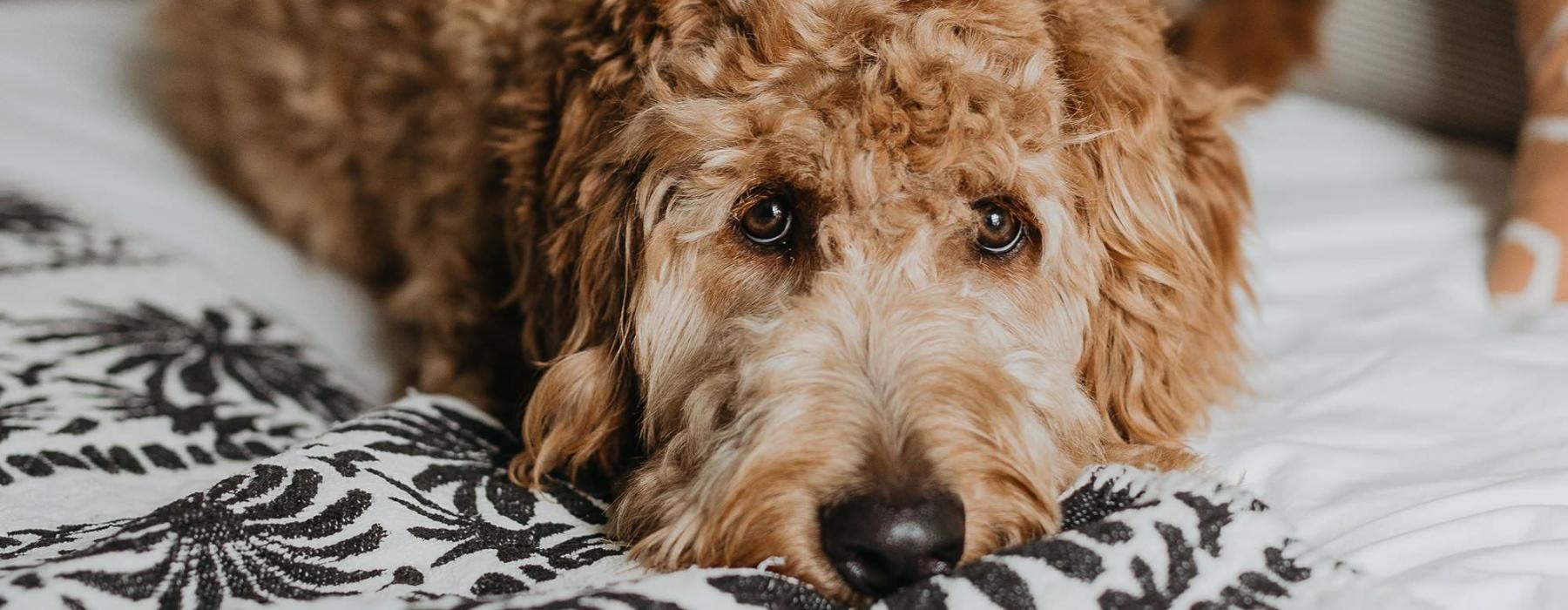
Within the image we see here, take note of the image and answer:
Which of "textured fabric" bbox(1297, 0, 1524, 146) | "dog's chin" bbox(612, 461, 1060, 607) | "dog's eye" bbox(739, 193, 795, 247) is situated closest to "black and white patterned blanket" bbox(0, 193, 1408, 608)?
"dog's chin" bbox(612, 461, 1060, 607)

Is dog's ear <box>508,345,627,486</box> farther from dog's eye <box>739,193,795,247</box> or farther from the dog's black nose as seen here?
the dog's black nose

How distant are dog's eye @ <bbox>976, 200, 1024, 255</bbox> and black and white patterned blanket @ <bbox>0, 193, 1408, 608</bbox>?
349mm

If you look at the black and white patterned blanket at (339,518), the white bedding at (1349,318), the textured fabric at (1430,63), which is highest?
the textured fabric at (1430,63)

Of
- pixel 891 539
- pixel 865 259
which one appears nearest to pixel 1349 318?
pixel 865 259

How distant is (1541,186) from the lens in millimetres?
2104

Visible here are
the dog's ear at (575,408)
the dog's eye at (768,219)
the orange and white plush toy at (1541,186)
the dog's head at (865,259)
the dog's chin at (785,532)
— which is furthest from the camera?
the orange and white plush toy at (1541,186)

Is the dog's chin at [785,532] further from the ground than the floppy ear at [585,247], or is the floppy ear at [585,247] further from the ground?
the floppy ear at [585,247]

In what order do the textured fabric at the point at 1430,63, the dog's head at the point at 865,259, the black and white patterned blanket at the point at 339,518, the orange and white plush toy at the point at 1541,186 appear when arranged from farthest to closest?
the textured fabric at the point at 1430,63, the orange and white plush toy at the point at 1541,186, the dog's head at the point at 865,259, the black and white patterned blanket at the point at 339,518

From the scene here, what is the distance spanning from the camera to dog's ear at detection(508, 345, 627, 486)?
1700 millimetres

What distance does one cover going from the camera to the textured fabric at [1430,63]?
2678mm

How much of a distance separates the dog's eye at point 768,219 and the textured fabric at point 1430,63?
189 cm

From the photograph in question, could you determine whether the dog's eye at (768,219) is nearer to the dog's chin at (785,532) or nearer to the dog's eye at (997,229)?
the dog's eye at (997,229)

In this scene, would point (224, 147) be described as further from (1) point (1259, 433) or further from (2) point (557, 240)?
(1) point (1259, 433)

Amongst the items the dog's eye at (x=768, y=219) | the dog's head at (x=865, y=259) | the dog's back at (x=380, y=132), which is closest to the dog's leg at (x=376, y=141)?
the dog's back at (x=380, y=132)
